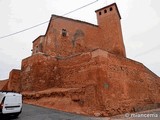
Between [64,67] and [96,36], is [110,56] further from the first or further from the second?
[96,36]

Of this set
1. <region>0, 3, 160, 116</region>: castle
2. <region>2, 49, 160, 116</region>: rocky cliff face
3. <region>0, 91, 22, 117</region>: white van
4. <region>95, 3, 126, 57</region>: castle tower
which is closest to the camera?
<region>0, 91, 22, 117</region>: white van

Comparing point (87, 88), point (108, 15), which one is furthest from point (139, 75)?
point (108, 15)

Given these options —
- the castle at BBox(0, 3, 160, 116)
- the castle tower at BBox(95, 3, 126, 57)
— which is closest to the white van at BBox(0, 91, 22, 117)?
the castle at BBox(0, 3, 160, 116)

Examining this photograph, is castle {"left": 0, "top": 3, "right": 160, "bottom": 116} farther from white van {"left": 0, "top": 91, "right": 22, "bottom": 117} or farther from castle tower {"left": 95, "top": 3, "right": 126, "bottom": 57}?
white van {"left": 0, "top": 91, "right": 22, "bottom": 117}

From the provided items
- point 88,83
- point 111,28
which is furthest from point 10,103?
point 111,28

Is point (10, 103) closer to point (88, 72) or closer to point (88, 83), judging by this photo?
point (88, 83)

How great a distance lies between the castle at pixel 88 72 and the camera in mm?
14099

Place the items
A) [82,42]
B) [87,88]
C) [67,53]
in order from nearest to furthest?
[87,88], [67,53], [82,42]

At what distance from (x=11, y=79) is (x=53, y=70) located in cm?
574

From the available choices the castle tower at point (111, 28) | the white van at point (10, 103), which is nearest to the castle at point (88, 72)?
the castle tower at point (111, 28)

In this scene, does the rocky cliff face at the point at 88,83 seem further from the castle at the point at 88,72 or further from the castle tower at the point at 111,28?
the castle tower at the point at 111,28

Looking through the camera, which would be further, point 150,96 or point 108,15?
point 108,15

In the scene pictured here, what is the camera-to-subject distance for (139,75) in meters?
19.2

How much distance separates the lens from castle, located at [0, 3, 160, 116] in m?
14.1
